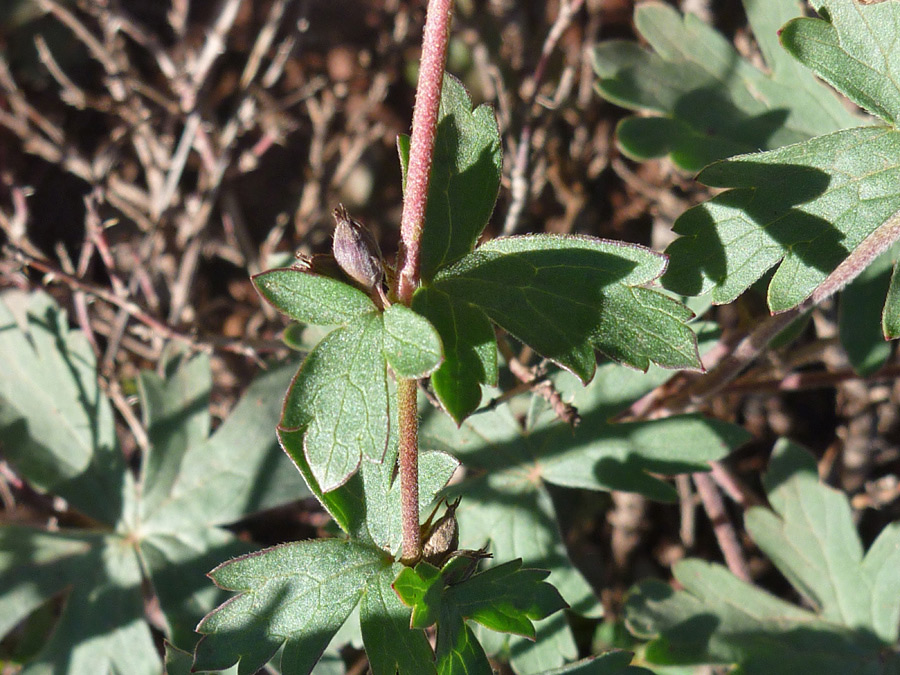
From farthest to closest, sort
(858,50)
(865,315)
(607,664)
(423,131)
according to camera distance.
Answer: (865,315), (607,664), (858,50), (423,131)

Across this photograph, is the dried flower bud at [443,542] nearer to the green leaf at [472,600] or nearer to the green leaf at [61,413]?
the green leaf at [472,600]

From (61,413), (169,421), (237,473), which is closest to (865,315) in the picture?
(237,473)

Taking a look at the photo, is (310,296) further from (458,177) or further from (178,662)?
(178,662)

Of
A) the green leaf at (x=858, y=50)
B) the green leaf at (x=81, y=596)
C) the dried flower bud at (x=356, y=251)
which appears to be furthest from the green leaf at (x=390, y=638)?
the green leaf at (x=858, y=50)

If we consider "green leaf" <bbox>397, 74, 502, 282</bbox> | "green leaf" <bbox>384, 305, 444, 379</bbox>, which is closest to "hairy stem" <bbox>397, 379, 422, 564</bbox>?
"green leaf" <bbox>384, 305, 444, 379</bbox>

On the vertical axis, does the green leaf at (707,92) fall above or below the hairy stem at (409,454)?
above

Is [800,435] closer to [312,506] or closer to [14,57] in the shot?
[312,506]

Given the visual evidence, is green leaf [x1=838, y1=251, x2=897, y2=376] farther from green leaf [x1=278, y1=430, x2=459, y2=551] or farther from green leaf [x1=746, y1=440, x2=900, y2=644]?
green leaf [x1=278, y1=430, x2=459, y2=551]
